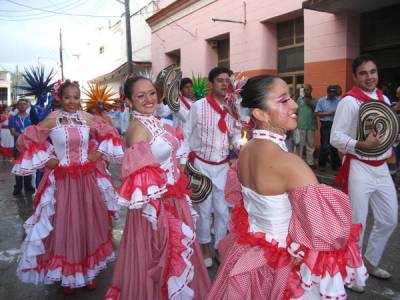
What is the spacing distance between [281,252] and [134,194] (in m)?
1.02

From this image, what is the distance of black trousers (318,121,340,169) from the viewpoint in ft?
29.0

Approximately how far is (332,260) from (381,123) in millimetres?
2210

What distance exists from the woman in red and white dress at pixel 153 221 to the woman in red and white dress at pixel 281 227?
614 mm

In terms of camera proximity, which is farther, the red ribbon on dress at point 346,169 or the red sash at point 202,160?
the red sash at point 202,160

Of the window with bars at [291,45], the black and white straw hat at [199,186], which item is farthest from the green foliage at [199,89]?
the window with bars at [291,45]

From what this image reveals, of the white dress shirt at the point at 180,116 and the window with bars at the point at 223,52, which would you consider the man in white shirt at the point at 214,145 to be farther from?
the window with bars at the point at 223,52

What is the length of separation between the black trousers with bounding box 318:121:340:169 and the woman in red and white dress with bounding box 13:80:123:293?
6.14 m

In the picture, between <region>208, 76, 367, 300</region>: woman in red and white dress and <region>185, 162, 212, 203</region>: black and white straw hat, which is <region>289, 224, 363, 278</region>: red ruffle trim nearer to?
<region>208, 76, 367, 300</region>: woman in red and white dress

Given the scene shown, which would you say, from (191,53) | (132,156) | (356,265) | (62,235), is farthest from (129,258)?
(191,53)

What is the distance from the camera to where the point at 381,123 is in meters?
3.55

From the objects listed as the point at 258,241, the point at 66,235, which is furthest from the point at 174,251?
the point at 66,235

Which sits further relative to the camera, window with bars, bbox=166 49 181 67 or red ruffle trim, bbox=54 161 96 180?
window with bars, bbox=166 49 181 67

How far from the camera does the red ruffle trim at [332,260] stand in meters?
1.73

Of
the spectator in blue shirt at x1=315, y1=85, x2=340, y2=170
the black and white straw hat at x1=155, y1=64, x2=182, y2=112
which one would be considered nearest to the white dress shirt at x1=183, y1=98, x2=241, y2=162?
the black and white straw hat at x1=155, y1=64, x2=182, y2=112
